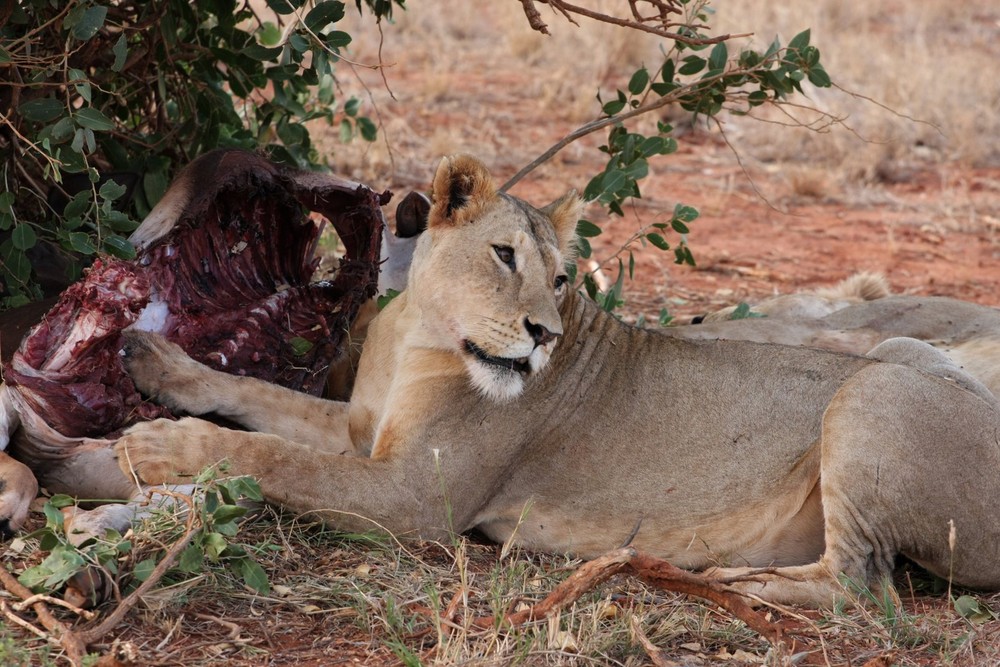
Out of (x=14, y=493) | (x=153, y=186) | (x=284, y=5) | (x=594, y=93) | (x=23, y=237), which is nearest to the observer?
(x=14, y=493)

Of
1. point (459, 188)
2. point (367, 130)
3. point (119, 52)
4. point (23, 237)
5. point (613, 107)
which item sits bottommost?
point (23, 237)

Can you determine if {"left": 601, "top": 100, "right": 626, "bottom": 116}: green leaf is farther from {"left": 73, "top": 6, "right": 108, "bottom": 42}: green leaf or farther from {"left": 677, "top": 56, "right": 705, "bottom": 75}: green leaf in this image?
{"left": 73, "top": 6, "right": 108, "bottom": 42}: green leaf

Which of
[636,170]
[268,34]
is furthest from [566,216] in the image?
[268,34]

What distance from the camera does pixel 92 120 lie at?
146 inches

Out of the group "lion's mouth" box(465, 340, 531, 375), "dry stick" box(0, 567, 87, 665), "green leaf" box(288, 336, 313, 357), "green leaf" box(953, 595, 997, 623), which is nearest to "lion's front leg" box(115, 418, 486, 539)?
"lion's mouth" box(465, 340, 531, 375)

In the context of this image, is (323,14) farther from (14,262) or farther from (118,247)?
(14,262)

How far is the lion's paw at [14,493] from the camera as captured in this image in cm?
324

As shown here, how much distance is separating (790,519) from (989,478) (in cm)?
60

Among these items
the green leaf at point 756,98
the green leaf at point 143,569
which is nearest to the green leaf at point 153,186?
the green leaf at point 143,569

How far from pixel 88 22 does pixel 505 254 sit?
4.68ft

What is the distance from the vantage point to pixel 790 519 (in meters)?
3.90

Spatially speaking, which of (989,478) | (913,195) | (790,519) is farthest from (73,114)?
(913,195)

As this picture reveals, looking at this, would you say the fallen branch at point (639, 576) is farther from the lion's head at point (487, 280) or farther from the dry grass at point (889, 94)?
the dry grass at point (889, 94)

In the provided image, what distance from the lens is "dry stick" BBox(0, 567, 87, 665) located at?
267 centimetres
